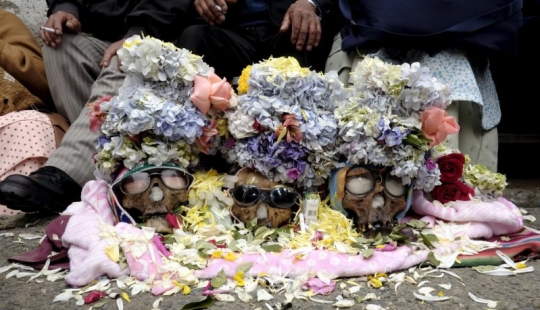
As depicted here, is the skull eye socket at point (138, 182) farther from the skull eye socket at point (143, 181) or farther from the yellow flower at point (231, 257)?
the yellow flower at point (231, 257)

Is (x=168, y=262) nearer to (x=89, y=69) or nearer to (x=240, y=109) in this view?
(x=240, y=109)

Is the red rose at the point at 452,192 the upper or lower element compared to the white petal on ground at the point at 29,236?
upper

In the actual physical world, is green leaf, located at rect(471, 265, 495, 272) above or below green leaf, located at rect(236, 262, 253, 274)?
below

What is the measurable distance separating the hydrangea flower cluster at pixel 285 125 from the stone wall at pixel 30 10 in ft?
7.40

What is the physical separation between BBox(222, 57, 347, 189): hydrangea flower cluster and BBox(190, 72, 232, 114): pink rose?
70 mm

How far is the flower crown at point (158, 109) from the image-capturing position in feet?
7.23

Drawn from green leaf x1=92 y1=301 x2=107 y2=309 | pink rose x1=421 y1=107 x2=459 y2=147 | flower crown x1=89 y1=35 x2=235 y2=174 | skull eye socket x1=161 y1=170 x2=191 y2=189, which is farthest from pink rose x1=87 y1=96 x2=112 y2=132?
pink rose x1=421 y1=107 x2=459 y2=147

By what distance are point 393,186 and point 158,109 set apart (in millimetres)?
978

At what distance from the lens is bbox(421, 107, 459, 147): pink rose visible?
2.20 meters

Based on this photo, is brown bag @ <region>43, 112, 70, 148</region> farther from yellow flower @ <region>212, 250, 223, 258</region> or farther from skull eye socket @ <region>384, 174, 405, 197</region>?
skull eye socket @ <region>384, 174, 405, 197</region>

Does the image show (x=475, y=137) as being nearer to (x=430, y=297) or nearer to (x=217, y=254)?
(x=430, y=297)

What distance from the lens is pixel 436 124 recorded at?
220 centimetres

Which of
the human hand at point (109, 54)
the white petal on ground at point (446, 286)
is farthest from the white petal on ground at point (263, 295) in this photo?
the human hand at point (109, 54)

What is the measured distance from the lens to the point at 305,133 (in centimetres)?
224
